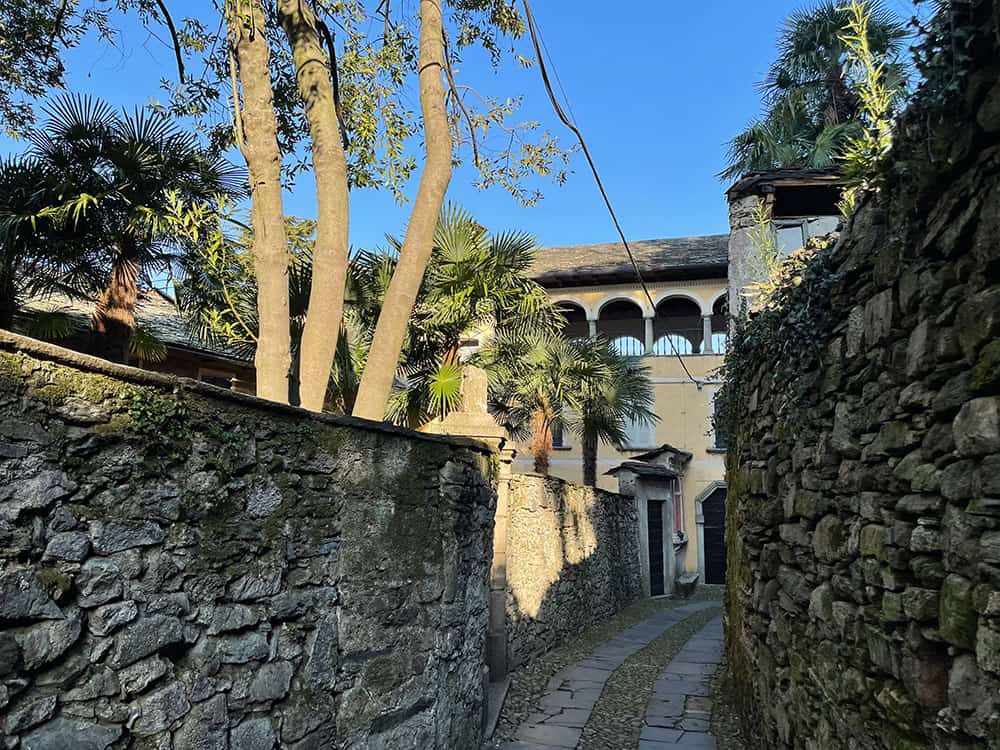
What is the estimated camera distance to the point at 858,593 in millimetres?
3018

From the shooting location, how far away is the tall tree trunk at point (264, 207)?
4895 mm

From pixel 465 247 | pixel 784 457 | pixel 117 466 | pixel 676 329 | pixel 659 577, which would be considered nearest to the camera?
pixel 117 466

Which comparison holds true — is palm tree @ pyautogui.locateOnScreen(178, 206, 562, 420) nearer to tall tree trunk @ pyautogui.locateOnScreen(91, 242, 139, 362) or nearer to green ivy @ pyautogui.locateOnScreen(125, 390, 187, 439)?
tall tree trunk @ pyautogui.locateOnScreen(91, 242, 139, 362)

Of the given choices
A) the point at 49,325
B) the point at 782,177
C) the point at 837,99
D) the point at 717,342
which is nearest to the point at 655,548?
the point at 717,342

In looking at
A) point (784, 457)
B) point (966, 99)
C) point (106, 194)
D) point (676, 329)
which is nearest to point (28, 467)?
point (966, 99)

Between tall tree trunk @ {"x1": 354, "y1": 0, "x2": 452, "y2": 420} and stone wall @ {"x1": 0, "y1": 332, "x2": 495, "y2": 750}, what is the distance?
3.57 ft

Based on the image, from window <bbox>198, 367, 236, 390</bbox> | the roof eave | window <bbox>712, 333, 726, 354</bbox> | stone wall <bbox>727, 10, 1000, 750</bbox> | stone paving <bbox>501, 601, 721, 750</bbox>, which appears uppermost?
the roof eave

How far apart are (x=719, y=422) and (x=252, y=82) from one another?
4865 mm

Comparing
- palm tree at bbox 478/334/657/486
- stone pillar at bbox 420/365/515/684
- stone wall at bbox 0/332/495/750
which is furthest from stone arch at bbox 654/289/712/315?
stone wall at bbox 0/332/495/750

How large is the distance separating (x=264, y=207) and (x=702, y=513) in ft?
56.1

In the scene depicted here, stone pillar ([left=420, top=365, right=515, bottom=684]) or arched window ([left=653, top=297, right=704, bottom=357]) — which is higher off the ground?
arched window ([left=653, top=297, right=704, bottom=357])

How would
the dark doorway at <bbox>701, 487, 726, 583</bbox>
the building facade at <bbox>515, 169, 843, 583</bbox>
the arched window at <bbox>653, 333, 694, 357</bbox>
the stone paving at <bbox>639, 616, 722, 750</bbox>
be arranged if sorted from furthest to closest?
the arched window at <bbox>653, 333, 694, 357</bbox>, the building facade at <bbox>515, 169, 843, 583</bbox>, the dark doorway at <bbox>701, 487, 726, 583</bbox>, the stone paving at <bbox>639, 616, 722, 750</bbox>

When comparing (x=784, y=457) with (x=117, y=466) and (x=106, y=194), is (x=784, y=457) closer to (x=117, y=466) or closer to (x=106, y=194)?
(x=117, y=466)

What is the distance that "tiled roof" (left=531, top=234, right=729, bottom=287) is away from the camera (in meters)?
20.4
